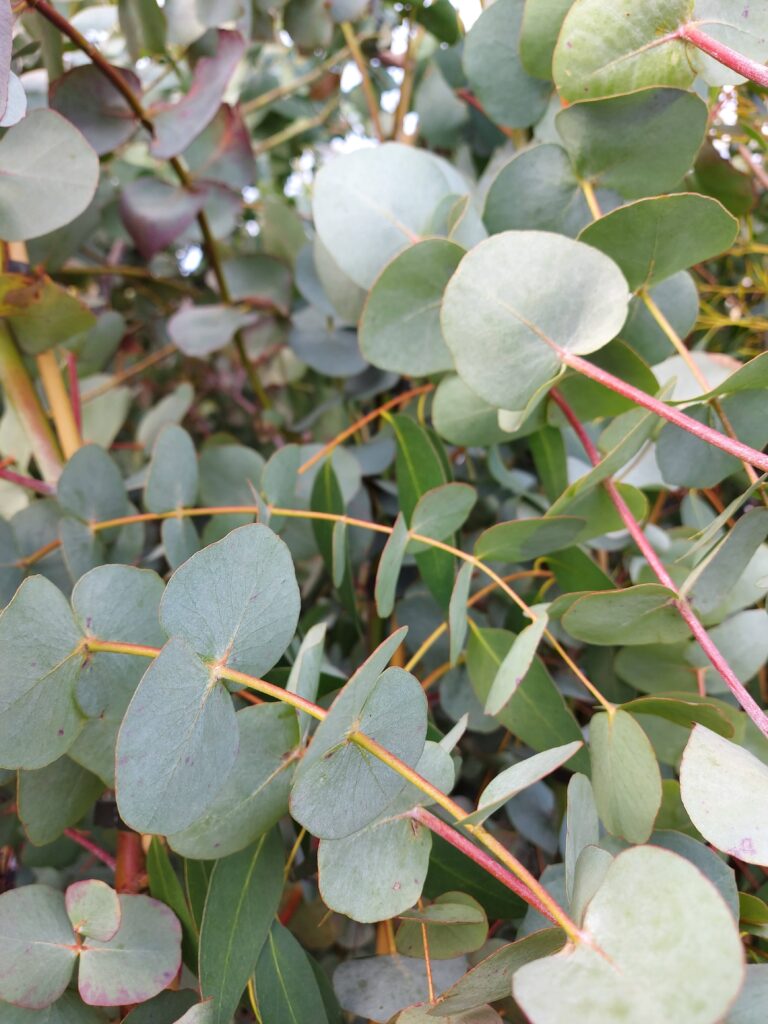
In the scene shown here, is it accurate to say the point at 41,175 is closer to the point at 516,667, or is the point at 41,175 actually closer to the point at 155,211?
the point at 155,211

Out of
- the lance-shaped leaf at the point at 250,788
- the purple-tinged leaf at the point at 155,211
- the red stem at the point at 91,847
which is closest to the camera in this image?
the lance-shaped leaf at the point at 250,788

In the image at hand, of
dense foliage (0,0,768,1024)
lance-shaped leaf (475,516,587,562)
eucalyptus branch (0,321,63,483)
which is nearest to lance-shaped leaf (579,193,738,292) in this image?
dense foliage (0,0,768,1024)

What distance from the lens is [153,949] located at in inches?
11.9

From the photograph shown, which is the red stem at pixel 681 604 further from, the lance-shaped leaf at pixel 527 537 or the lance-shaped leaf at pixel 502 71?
the lance-shaped leaf at pixel 502 71

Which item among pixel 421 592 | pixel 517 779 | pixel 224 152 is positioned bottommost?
pixel 421 592

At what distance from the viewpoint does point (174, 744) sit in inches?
9.5

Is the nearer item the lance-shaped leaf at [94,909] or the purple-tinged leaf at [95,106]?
the lance-shaped leaf at [94,909]

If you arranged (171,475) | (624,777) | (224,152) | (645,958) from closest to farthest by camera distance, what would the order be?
(645,958), (624,777), (171,475), (224,152)

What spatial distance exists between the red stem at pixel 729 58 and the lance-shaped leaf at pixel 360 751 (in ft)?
0.67

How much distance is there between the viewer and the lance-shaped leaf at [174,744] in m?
0.23

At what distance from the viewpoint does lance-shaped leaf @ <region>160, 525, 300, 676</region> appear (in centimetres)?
25

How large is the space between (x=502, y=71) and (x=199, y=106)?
0.17m

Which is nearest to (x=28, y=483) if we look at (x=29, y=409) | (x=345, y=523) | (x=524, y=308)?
(x=29, y=409)

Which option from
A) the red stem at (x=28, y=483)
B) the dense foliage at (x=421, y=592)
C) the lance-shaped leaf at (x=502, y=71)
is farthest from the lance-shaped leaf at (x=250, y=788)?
the lance-shaped leaf at (x=502, y=71)
